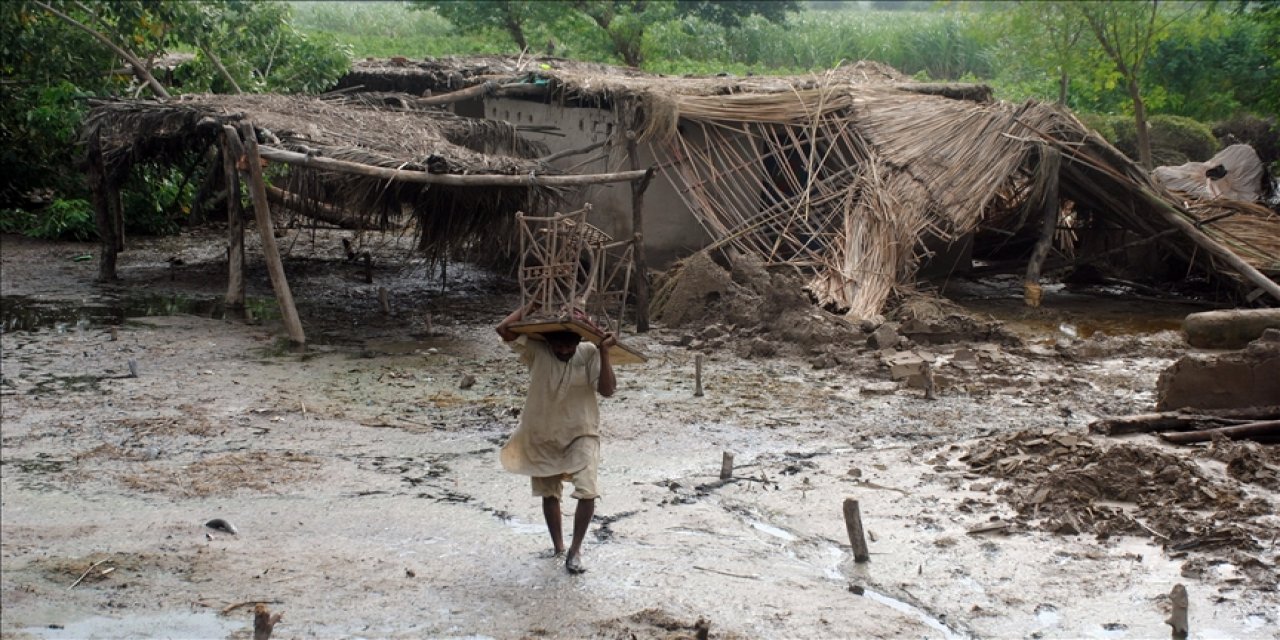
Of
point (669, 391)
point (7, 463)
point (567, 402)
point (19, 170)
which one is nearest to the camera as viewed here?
point (567, 402)

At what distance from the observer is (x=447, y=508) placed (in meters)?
6.32

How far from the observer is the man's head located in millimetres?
5379

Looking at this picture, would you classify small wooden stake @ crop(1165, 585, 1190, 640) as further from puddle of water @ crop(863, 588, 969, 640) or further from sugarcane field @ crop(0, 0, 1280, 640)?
puddle of water @ crop(863, 588, 969, 640)

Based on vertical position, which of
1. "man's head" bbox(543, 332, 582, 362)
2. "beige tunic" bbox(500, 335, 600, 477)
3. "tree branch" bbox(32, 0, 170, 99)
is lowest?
"beige tunic" bbox(500, 335, 600, 477)

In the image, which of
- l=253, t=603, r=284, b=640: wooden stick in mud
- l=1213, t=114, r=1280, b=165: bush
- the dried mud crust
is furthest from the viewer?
l=1213, t=114, r=1280, b=165: bush

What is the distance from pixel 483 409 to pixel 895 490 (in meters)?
2.95

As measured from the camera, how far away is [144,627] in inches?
185

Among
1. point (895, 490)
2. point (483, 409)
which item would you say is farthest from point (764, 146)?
point (895, 490)

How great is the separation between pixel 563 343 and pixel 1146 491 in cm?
339

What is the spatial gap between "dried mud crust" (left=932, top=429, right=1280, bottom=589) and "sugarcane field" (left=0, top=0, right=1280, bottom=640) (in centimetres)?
3

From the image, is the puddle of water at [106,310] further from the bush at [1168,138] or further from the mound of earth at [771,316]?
the bush at [1168,138]

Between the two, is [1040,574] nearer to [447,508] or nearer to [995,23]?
[447,508]

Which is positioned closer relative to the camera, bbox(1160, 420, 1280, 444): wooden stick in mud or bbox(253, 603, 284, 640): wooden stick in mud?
bbox(253, 603, 284, 640): wooden stick in mud

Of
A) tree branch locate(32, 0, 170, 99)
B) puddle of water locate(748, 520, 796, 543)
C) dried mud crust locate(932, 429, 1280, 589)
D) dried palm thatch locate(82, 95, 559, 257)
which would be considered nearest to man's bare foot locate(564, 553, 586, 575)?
puddle of water locate(748, 520, 796, 543)
